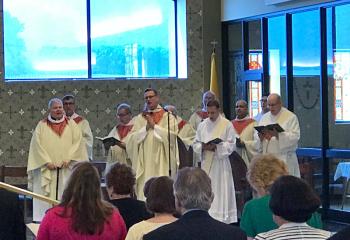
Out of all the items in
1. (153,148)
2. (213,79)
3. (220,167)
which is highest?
(213,79)

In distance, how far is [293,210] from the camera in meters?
3.27

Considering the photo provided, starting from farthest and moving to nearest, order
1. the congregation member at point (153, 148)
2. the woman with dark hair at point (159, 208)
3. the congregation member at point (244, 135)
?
1. the congregation member at point (244, 135)
2. the congregation member at point (153, 148)
3. the woman with dark hair at point (159, 208)

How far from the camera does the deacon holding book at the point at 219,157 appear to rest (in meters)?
9.23

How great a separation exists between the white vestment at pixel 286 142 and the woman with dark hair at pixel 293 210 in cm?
586

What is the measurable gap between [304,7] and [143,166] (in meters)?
3.37

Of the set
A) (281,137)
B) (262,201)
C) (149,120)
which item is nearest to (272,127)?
(281,137)

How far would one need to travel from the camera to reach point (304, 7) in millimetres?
10758

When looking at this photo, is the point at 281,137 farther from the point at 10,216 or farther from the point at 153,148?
the point at 10,216

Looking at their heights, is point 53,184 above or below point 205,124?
below

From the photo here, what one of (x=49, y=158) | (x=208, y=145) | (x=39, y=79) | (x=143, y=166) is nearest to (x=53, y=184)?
(x=49, y=158)

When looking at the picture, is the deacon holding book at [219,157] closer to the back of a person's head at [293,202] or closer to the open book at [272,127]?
the open book at [272,127]

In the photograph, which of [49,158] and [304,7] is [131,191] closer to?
[49,158]

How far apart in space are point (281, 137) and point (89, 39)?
15.0ft

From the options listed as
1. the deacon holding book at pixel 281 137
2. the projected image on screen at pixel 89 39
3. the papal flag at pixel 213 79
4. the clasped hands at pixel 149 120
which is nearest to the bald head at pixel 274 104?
the deacon holding book at pixel 281 137
